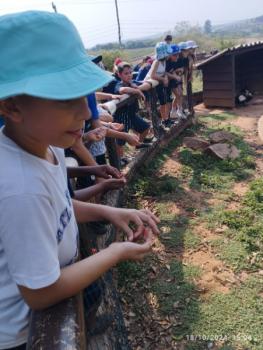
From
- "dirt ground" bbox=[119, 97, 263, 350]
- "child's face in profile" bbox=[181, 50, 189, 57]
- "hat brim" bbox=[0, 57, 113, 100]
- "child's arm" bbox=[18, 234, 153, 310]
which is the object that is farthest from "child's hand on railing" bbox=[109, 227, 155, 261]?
"child's face in profile" bbox=[181, 50, 189, 57]

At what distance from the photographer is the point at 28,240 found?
2.88 ft

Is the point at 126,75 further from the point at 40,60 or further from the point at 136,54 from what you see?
the point at 136,54

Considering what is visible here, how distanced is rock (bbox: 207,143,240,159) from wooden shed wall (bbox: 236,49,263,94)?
795cm

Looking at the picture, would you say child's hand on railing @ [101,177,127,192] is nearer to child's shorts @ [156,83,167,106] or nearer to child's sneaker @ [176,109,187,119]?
child's shorts @ [156,83,167,106]

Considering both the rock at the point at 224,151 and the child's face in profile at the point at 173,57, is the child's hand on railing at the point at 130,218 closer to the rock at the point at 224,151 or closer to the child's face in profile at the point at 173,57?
the rock at the point at 224,151

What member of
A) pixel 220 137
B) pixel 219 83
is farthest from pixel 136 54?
pixel 220 137

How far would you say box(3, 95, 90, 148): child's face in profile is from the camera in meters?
0.92

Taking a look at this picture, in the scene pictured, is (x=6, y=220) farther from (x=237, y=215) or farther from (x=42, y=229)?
(x=237, y=215)

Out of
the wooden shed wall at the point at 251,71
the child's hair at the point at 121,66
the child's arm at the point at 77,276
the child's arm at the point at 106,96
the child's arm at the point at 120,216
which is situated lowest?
the wooden shed wall at the point at 251,71

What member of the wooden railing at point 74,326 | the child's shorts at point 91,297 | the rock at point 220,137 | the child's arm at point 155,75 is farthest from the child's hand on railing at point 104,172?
the rock at point 220,137

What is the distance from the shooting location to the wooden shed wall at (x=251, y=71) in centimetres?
1367

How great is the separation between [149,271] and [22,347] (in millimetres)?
2407

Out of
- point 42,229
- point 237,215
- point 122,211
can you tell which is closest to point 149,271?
point 237,215

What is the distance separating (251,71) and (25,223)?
564 inches
